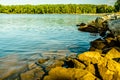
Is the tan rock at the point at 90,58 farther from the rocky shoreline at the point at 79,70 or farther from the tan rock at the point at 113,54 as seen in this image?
the tan rock at the point at 113,54

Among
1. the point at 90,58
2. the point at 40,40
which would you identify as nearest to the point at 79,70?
the point at 90,58

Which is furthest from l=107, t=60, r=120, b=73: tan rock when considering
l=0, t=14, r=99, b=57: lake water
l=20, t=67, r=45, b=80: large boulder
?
l=0, t=14, r=99, b=57: lake water

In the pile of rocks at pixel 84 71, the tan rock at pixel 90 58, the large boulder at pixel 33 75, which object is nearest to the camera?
the pile of rocks at pixel 84 71

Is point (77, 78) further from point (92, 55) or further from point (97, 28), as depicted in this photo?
point (97, 28)

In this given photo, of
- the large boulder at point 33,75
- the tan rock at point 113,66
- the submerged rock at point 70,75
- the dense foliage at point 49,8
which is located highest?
the tan rock at point 113,66

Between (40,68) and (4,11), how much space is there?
591 feet

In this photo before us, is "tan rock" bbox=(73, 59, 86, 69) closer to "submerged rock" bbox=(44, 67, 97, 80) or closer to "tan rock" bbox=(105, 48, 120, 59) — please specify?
"submerged rock" bbox=(44, 67, 97, 80)

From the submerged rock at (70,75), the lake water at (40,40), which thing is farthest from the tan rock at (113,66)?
the lake water at (40,40)

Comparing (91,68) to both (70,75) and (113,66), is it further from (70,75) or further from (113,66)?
(70,75)

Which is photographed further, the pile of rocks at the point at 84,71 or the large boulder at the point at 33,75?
the large boulder at the point at 33,75

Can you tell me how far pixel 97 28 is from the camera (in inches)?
1790

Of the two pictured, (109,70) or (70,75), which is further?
(109,70)

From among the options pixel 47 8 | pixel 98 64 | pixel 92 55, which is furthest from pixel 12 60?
pixel 47 8

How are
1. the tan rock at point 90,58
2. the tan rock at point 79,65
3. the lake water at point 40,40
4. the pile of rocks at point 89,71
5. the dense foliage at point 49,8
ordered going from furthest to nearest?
1. the dense foliage at point 49,8
2. the lake water at point 40,40
3. the tan rock at point 90,58
4. the tan rock at point 79,65
5. the pile of rocks at point 89,71
